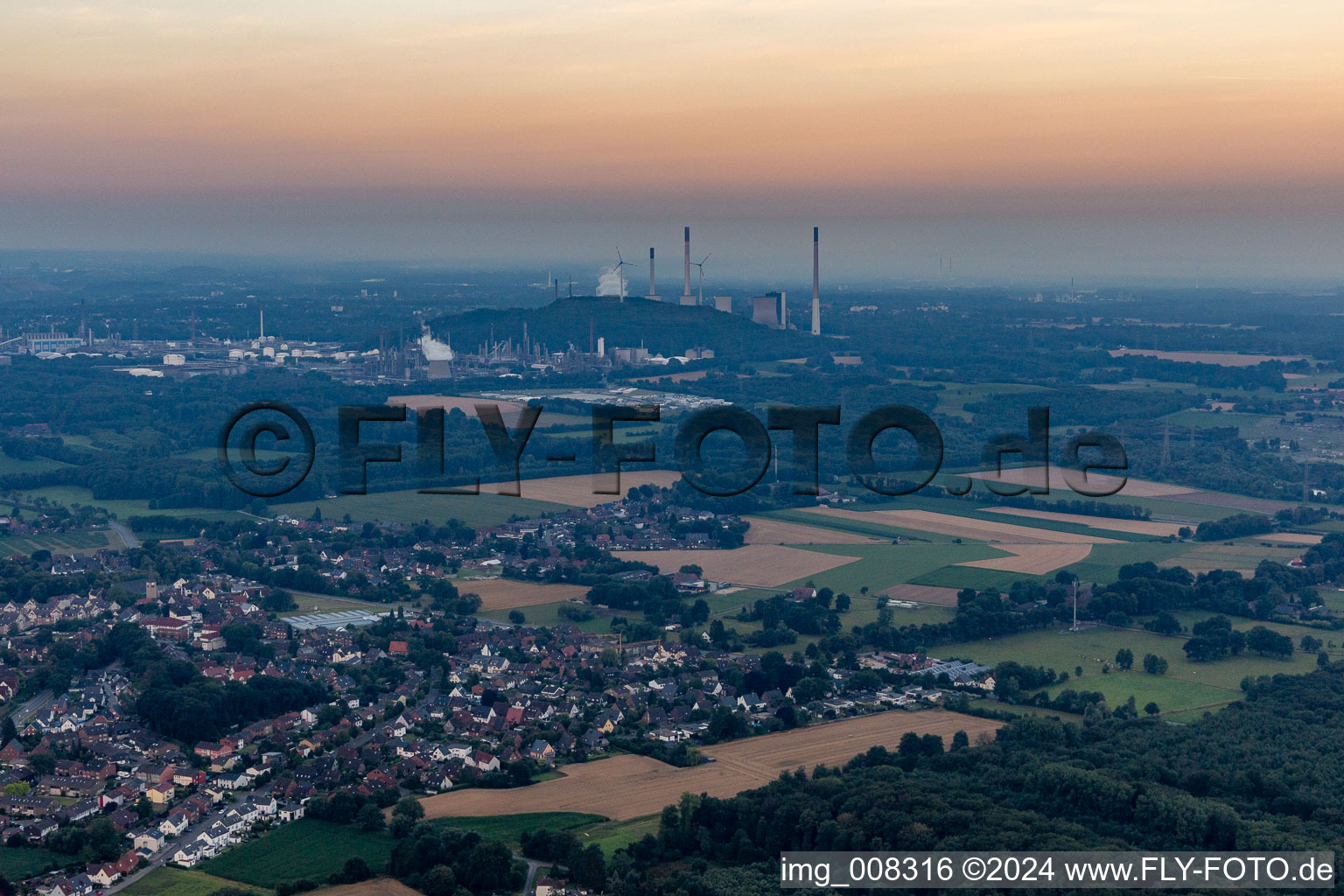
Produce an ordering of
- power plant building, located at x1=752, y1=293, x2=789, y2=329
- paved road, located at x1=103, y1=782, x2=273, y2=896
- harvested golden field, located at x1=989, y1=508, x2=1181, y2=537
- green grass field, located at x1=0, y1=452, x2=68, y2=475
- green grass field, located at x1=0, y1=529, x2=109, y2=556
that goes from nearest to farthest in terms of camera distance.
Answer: paved road, located at x1=103, y1=782, x2=273, y2=896 < green grass field, located at x1=0, y1=529, x2=109, y2=556 < harvested golden field, located at x1=989, y1=508, x2=1181, y2=537 < green grass field, located at x1=0, y1=452, x2=68, y2=475 < power plant building, located at x1=752, y1=293, x2=789, y2=329

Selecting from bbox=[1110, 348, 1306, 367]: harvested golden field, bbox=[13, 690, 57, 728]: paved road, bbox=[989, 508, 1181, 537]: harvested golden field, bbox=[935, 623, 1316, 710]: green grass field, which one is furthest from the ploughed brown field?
bbox=[1110, 348, 1306, 367]: harvested golden field

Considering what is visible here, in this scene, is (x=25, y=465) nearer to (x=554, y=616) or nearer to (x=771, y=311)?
(x=554, y=616)

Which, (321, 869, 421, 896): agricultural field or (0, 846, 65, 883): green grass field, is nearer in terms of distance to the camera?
(321, 869, 421, 896): agricultural field

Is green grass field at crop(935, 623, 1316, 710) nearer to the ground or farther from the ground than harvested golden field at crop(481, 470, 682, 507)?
nearer to the ground

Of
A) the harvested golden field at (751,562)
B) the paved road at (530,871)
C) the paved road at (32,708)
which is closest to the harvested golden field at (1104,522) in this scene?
the harvested golden field at (751,562)

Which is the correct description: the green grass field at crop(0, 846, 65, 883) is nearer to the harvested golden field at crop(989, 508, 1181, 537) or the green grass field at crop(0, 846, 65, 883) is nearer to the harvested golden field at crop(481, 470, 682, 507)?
the harvested golden field at crop(481, 470, 682, 507)

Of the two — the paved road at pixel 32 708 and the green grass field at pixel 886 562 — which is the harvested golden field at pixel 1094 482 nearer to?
the green grass field at pixel 886 562

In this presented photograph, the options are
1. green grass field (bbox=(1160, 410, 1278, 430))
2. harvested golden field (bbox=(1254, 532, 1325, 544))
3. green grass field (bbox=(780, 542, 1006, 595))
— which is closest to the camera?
green grass field (bbox=(780, 542, 1006, 595))
